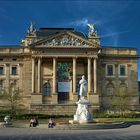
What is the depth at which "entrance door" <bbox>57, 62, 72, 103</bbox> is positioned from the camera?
85.6 meters

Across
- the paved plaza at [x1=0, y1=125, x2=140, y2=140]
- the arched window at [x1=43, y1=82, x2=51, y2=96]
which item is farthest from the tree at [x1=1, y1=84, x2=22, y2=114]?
the paved plaza at [x1=0, y1=125, x2=140, y2=140]

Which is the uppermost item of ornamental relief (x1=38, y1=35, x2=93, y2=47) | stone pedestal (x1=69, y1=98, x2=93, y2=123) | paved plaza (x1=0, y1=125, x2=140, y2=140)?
ornamental relief (x1=38, y1=35, x2=93, y2=47)

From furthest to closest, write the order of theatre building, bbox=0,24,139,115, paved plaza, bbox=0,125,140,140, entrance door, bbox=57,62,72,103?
entrance door, bbox=57,62,72,103, theatre building, bbox=0,24,139,115, paved plaza, bbox=0,125,140,140

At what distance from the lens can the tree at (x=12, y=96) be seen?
79.2m

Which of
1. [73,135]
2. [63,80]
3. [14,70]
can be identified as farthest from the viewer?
[14,70]

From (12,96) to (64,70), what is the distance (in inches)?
540

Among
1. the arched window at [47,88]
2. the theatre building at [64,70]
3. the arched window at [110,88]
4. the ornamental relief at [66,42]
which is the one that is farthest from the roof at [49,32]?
the arched window at [110,88]

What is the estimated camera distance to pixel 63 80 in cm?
8631

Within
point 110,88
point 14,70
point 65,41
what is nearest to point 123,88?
point 110,88

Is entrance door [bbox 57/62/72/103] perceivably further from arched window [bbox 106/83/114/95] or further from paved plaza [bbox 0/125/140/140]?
paved plaza [bbox 0/125/140/140]

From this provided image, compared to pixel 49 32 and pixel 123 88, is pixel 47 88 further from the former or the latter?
pixel 123 88

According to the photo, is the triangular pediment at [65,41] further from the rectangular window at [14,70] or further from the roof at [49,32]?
the rectangular window at [14,70]

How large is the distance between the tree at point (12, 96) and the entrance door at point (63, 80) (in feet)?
29.4

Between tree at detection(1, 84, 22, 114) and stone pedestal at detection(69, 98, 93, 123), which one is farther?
tree at detection(1, 84, 22, 114)
